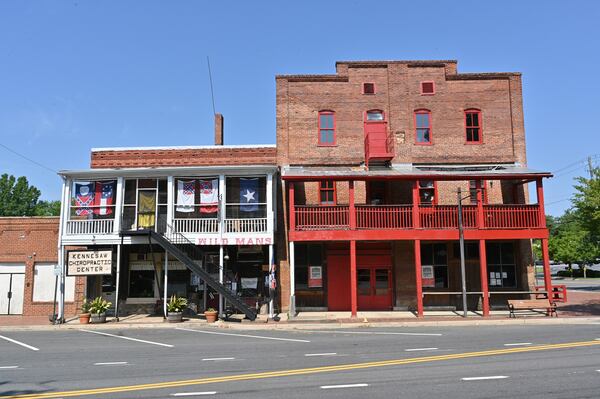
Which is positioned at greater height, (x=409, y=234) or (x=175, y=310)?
(x=409, y=234)

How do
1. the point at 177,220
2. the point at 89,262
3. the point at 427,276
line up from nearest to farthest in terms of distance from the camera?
the point at 89,262 < the point at 177,220 < the point at 427,276

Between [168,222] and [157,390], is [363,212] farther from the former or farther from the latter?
[157,390]

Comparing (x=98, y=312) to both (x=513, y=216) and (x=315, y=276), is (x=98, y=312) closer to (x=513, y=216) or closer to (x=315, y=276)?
(x=315, y=276)

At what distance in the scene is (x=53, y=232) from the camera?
23656mm

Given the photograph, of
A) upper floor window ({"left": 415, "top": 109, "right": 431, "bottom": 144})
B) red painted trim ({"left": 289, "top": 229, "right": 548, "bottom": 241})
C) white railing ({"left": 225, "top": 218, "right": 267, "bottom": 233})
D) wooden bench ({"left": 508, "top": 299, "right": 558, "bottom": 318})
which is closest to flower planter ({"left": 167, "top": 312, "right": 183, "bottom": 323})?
white railing ({"left": 225, "top": 218, "right": 267, "bottom": 233})

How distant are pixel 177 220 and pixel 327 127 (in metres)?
9.01

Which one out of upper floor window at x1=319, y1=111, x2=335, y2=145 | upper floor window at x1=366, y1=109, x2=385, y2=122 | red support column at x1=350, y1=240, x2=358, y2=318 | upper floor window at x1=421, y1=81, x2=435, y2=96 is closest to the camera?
red support column at x1=350, y1=240, x2=358, y2=318

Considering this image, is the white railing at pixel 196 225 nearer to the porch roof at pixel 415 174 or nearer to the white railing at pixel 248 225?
the white railing at pixel 248 225

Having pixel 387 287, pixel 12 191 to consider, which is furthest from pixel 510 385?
pixel 12 191

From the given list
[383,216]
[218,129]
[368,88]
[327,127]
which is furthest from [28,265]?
[368,88]

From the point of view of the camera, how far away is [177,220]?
845 inches

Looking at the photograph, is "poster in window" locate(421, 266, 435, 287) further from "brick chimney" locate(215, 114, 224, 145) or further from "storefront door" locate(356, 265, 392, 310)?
"brick chimney" locate(215, 114, 224, 145)

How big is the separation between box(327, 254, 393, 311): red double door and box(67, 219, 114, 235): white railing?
33.9 feet

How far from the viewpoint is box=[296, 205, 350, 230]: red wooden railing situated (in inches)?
840
